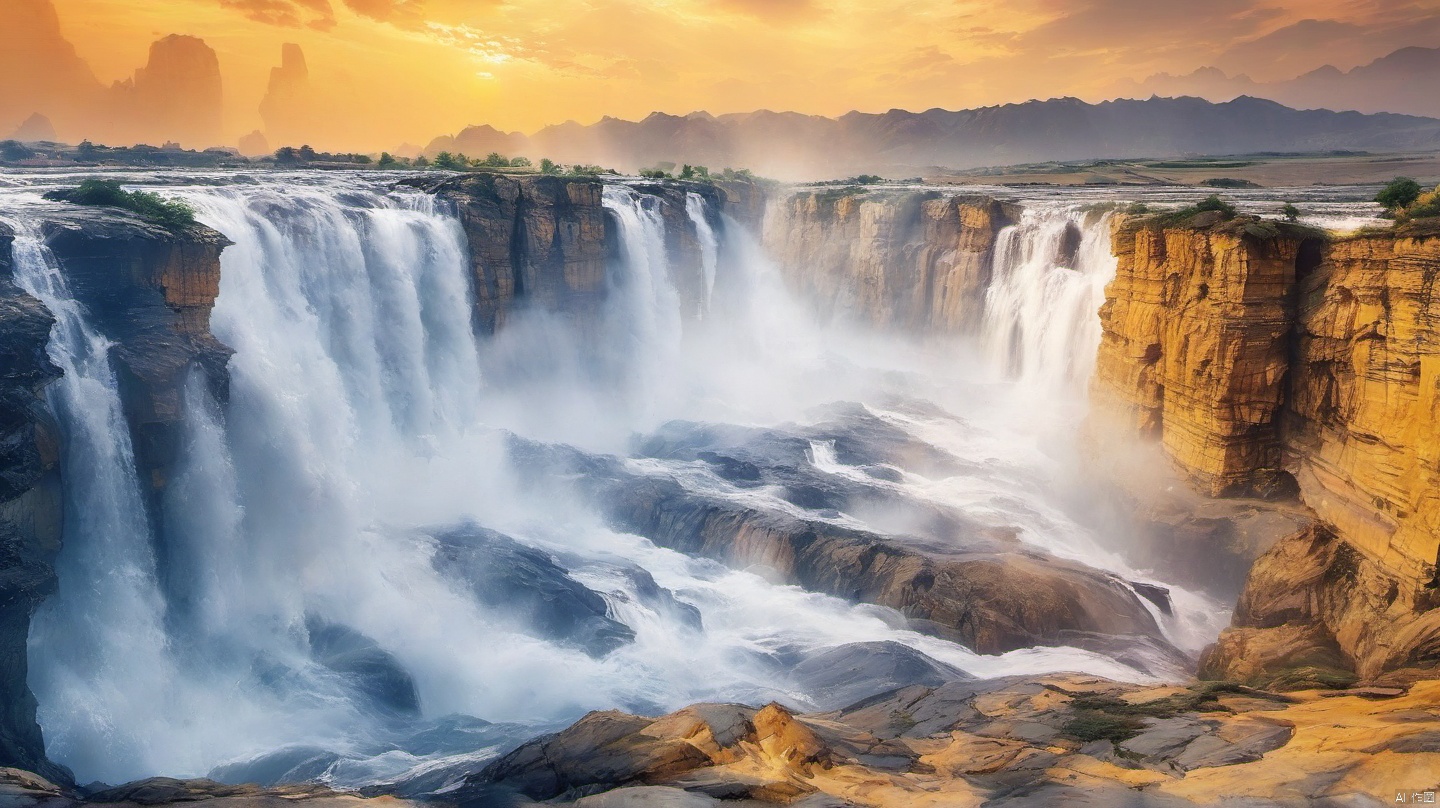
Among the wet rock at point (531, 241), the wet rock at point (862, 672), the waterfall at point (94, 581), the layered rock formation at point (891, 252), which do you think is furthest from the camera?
the layered rock formation at point (891, 252)

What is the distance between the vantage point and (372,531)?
25844 millimetres

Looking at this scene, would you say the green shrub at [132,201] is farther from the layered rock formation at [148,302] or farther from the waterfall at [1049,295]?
the waterfall at [1049,295]

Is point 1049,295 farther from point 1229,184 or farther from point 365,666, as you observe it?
point 1229,184

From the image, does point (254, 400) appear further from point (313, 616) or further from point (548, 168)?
point (548, 168)

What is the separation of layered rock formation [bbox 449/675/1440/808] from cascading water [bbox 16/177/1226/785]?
4.97m

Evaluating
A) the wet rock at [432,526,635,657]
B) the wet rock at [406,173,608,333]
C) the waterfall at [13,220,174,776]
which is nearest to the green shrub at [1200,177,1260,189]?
the wet rock at [406,173,608,333]

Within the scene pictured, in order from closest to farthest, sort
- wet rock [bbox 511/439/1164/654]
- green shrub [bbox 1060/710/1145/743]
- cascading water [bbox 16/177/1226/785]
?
1. green shrub [bbox 1060/710/1145/743]
2. cascading water [bbox 16/177/1226/785]
3. wet rock [bbox 511/439/1164/654]

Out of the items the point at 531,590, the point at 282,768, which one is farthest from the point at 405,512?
the point at 282,768

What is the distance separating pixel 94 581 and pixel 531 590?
9585 millimetres

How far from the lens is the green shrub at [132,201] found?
21.3 m

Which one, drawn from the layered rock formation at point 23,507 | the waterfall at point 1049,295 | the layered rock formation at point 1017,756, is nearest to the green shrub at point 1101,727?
the layered rock formation at point 1017,756

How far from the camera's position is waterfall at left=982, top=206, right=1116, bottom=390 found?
34.0m

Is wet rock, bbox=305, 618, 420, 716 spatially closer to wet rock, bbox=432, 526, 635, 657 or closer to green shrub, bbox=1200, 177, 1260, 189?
wet rock, bbox=432, 526, 635, 657

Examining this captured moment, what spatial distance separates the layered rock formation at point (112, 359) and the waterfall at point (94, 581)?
47 cm
